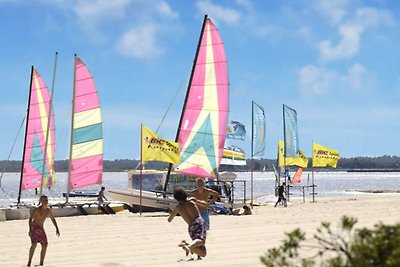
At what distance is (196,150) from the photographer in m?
23.9

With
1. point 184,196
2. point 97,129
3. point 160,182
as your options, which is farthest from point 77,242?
point 160,182

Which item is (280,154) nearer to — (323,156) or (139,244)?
(323,156)

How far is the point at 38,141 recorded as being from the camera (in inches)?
1147

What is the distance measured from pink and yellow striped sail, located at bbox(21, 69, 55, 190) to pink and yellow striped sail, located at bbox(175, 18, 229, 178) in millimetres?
8053

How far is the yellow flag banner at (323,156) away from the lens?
111ft

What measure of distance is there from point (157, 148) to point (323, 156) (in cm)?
1420

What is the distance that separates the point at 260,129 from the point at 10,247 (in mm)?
20419

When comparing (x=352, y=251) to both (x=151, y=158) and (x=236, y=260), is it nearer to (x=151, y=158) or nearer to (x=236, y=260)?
(x=236, y=260)

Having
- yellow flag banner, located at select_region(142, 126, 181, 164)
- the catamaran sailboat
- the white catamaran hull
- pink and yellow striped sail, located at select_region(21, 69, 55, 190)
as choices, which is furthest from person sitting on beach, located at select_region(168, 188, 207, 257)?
pink and yellow striped sail, located at select_region(21, 69, 55, 190)

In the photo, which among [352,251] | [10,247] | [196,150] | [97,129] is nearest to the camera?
[352,251]

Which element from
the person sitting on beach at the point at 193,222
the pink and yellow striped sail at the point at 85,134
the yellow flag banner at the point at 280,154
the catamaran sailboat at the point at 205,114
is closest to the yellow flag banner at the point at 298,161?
the yellow flag banner at the point at 280,154

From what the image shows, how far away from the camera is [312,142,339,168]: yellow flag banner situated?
33688mm

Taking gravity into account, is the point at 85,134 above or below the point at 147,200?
above

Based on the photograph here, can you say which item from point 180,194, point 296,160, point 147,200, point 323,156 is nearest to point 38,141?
point 147,200
